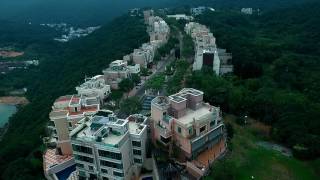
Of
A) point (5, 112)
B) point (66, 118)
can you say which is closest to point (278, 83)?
point (66, 118)

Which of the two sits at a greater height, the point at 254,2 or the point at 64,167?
the point at 254,2

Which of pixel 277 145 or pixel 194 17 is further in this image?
pixel 194 17

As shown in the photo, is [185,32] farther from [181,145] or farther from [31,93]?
[181,145]

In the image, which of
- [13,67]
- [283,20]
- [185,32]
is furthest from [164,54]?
[13,67]

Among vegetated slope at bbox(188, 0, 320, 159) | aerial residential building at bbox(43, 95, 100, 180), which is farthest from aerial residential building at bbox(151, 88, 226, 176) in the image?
aerial residential building at bbox(43, 95, 100, 180)

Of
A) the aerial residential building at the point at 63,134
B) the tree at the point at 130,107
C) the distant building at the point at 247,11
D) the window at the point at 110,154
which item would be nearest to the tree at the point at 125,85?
the tree at the point at 130,107

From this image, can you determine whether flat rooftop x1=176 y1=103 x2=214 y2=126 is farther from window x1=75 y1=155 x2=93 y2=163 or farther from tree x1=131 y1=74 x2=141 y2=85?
tree x1=131 y1=74 x2=141 y2=85

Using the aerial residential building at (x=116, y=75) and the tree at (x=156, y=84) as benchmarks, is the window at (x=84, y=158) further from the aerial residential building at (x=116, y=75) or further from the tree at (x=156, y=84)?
the aerial residential building at (x=116, y=75)

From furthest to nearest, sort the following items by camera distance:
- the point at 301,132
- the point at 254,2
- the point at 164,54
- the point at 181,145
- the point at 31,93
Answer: the point at 254,2, the point at 31,93, the point at 164,54, the point at 301,132, the point at 181,145
